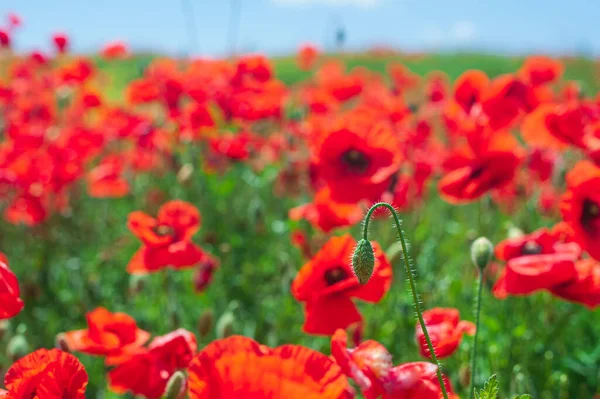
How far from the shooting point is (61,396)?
1079mm

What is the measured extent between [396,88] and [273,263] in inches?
87.1

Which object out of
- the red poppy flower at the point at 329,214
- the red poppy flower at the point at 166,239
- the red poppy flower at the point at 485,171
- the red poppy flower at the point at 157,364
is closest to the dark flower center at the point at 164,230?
the red poppy flower at the point at 166,239

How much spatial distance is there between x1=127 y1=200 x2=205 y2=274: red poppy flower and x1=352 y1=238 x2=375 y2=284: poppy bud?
1.08 metres

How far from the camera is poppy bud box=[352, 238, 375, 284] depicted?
1.13 m

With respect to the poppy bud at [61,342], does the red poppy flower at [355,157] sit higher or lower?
higher

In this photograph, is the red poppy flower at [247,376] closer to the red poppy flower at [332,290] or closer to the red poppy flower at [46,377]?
the red poppy flower at [46,377]

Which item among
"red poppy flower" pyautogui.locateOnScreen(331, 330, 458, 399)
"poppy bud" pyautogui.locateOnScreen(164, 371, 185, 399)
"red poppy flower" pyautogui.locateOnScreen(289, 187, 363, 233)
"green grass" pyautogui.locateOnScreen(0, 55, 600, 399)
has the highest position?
"red poppy flower" pyautogui.locateOnScreen(331, 330, 458, 399)

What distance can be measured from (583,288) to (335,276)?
66 centimetres

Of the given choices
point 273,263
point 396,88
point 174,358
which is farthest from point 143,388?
point 396,88

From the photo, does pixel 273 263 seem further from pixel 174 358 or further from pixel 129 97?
pixel 174 358

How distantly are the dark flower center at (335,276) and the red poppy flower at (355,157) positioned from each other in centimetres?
66

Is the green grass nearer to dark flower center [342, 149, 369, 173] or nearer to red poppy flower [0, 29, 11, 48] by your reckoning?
dark flower center [342, 149, 369, 173]

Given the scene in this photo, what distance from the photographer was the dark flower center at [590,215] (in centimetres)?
195

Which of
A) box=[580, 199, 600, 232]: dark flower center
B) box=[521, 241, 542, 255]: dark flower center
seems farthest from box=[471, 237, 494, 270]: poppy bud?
box=[580, 199, 600, 232]: dark flower center
